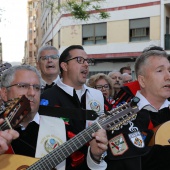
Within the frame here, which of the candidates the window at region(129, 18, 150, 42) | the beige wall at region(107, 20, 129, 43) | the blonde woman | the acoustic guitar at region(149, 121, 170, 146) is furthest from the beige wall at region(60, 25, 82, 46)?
the acoustic guitar at region(149, 121, 170, 146)

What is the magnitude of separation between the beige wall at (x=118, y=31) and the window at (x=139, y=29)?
0.31 meters

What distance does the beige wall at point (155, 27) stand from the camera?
19.6 metres

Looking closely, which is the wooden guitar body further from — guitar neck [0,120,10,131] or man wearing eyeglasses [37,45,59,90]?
man wearing eyeglasses [37,45,59,90]

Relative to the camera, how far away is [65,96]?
385 cm

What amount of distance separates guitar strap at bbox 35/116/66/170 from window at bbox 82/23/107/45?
61.6 ft

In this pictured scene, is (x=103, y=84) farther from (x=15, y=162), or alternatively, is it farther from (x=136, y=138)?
(x=15, y=162)

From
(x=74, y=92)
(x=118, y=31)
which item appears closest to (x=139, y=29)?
(x=118, y=31)

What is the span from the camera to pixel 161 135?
9.85 feet

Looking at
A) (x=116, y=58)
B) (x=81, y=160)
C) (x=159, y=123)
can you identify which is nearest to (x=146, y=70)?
(x=159, y=123)

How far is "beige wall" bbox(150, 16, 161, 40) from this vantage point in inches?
773

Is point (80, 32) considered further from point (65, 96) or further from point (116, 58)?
point (65, 96)

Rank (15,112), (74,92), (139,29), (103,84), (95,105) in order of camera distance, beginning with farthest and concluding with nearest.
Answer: (139,29)
(103,84)
(95,105)
(74,92)
(15,112)

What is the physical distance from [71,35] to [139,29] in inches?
188

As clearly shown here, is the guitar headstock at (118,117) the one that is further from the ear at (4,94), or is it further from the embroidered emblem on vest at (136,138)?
the ear at (4,94)
